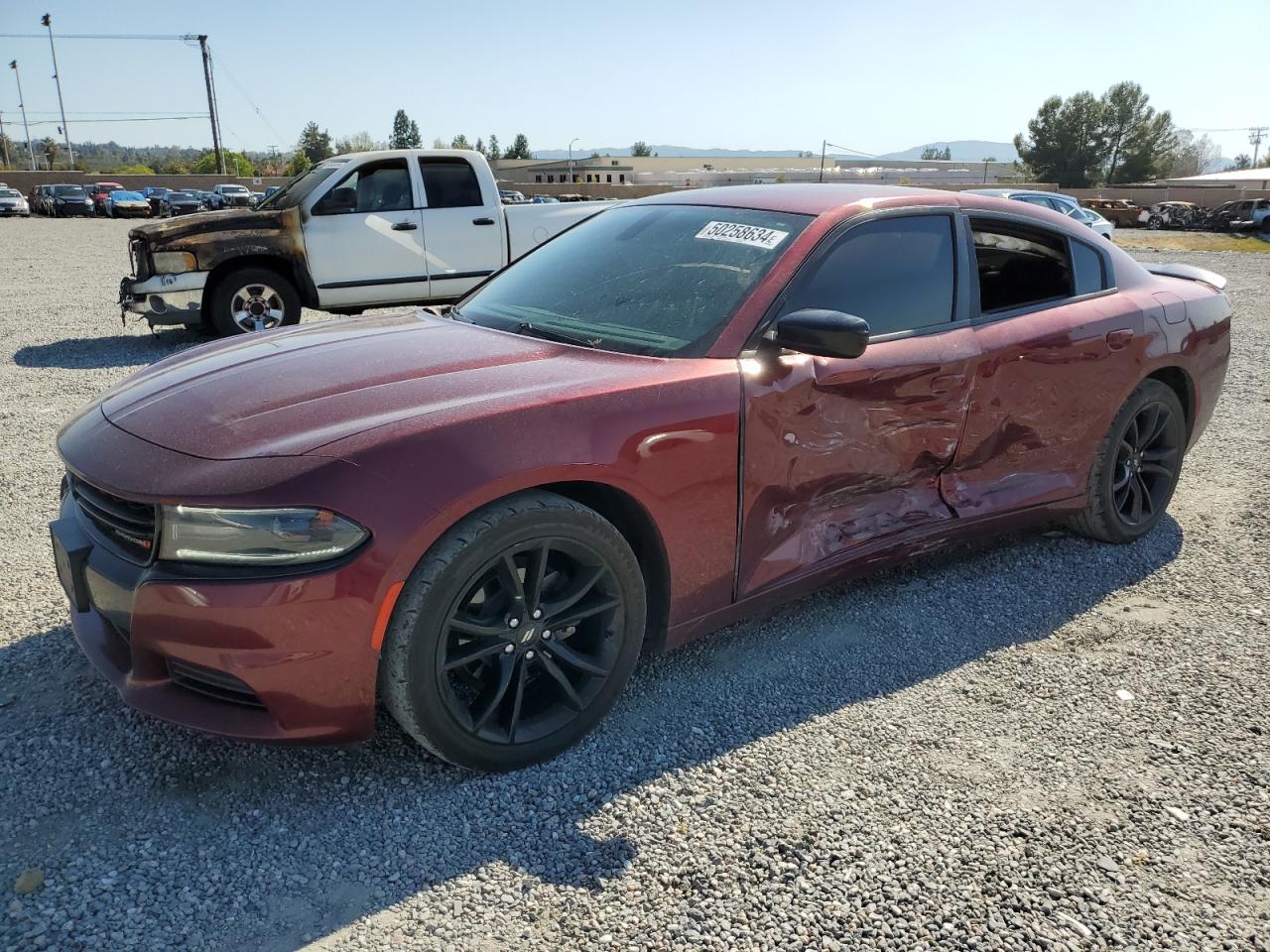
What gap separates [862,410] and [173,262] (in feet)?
24.7

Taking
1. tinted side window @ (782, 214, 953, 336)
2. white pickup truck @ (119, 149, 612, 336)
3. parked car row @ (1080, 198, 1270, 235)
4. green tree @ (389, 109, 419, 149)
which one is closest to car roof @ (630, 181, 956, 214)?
tinted side window @ (782, 214, 953, 336)

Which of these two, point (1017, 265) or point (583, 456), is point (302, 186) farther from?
point (583, 456)

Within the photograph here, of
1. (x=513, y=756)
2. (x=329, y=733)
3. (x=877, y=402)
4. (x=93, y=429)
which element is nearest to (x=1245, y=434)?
(x=877, y=402)

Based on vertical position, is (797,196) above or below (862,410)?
above

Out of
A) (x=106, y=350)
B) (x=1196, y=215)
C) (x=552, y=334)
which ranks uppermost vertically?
(x=552, y=334)

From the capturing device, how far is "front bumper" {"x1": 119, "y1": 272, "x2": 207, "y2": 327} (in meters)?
8.49

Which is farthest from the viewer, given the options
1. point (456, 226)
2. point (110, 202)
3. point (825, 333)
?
point (110, 202)

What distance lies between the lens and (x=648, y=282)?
326 cm

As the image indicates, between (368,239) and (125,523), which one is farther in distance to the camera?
(368,239)

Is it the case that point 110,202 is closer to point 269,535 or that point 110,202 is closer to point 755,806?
point 269,535

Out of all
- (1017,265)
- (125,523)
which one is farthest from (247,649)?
(1017,265)

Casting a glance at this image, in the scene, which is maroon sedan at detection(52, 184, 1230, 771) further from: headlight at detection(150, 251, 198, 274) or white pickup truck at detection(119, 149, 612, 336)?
headlight at detection(150, 251, 198, 274)

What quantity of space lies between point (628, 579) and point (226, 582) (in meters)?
1.07

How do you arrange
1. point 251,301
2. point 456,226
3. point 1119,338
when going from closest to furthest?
1. point 1119,338
2. point 251,301
3. point 456,226
